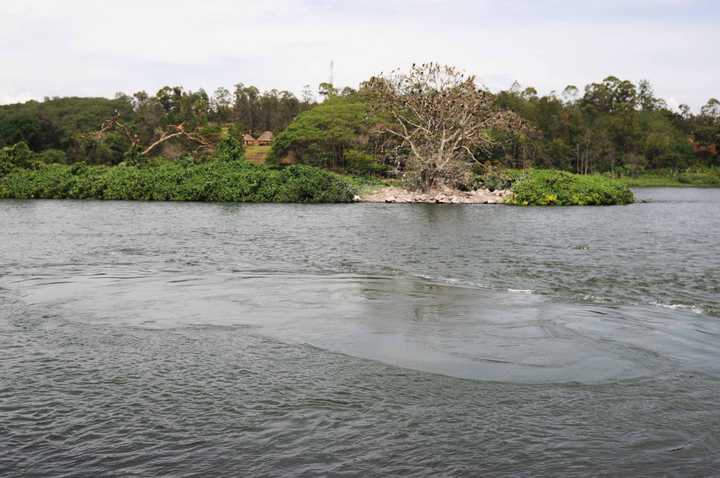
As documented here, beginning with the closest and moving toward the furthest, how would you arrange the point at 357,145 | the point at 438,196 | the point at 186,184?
the point at 438,196
the point at 186,184
the point at 357,145

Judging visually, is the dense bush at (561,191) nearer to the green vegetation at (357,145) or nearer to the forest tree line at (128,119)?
the green vegetation at (357,145)

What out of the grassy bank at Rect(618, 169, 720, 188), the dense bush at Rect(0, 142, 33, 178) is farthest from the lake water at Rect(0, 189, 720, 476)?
the grassy bank at Rect(618, 169, 720, 188)

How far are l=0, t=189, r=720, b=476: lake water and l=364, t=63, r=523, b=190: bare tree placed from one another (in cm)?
2588

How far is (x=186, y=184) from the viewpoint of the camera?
41344 mm

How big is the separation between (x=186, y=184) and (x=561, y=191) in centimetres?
2219

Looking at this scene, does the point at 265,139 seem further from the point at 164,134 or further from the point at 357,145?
the point at 357,145

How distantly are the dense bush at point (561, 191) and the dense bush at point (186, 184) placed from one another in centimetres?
1004

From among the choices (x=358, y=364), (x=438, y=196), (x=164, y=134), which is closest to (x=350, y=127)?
(x=164, y=134)

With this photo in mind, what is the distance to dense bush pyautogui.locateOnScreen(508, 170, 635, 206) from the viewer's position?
129 feet

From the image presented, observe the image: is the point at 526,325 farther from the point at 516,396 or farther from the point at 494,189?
the point at 494,189

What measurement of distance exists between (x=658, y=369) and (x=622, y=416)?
5.25 feet

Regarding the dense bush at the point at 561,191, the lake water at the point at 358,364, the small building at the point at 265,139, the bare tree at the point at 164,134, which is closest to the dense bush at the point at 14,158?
the bare tree at the point at 164,134

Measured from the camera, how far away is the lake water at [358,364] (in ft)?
16.7

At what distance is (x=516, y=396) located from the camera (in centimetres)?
636
